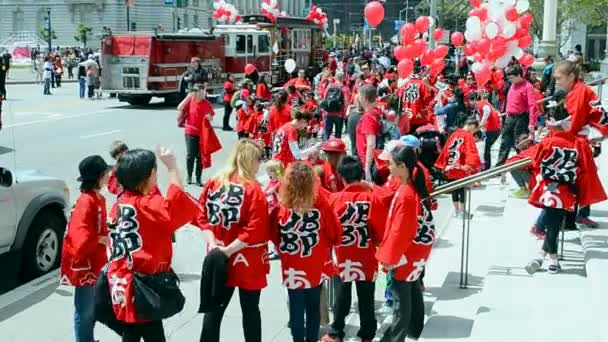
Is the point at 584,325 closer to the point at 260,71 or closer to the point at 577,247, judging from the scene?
the point at 577,247

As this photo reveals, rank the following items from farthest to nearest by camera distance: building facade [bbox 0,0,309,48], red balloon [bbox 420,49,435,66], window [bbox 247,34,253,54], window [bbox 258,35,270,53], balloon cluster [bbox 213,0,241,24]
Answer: building facade [bbox 0,0,309,48] → balloon cluster [bbox 213,0,241,24] → window [bbox 258,35,270,53] → window [bbox 247,34,253,54] → red balloon [bbox 420,49,435,66]

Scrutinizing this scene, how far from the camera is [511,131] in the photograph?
1253cm

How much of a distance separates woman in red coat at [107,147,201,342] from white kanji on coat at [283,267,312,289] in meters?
0.96

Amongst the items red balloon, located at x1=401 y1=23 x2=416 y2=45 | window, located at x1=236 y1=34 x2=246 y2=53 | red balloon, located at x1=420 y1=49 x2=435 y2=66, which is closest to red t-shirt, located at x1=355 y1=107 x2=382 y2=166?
red balloon, located at x1=401 y1=23 x2=416 y2=45

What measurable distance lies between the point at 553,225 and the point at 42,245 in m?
5.11

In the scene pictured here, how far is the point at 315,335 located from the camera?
18.7 feet

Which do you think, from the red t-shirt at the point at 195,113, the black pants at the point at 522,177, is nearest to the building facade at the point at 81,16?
the red t-shirt at the point at 195,113

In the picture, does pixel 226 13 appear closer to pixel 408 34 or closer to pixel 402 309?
pixel 408 34

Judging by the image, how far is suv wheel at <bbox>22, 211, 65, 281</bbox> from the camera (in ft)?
26.5

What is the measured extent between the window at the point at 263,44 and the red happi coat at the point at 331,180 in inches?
1106

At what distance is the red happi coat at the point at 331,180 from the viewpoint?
665 centimetres

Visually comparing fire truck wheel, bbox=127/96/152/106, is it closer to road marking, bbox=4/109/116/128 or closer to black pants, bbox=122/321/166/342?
road marking, bbox=4/109/116/128

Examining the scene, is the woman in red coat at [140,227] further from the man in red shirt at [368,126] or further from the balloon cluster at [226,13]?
the balloon cluster at [226,13]

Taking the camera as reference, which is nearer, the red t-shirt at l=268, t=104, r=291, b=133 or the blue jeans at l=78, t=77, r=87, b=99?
the red t-shirt at l=268, t=104, r=291, b=133
